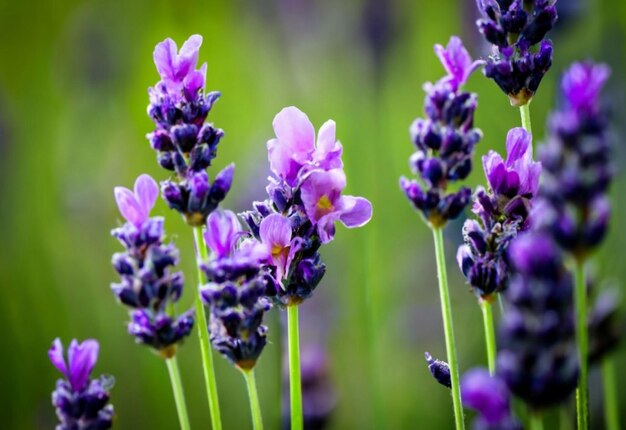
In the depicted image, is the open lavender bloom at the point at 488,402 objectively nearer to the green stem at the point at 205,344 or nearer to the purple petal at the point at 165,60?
the green stem at the point at 205,344

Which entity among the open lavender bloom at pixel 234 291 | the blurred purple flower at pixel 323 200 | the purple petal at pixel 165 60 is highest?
the purple petal at pixel 165 60

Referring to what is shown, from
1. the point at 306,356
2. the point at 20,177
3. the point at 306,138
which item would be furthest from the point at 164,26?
the point at 306,138

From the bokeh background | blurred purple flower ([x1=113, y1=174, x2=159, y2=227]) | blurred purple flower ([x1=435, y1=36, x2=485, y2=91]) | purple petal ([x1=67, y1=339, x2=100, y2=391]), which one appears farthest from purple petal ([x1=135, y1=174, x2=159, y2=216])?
the bokeh background

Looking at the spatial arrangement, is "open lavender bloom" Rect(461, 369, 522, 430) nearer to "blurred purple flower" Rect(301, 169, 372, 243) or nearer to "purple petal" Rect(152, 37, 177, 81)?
"blurred purple flower" Rect(301, 169, 372, 243)

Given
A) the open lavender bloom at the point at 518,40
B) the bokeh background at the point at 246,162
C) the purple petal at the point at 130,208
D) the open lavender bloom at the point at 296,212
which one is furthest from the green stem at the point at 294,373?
the bokeh background at the point at 246,162

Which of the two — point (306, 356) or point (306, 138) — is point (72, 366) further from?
point (306, 356)

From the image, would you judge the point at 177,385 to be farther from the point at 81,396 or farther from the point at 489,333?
the point at 489,333
